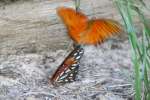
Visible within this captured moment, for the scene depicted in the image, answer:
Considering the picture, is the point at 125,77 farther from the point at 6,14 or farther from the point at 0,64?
the point at 6,14

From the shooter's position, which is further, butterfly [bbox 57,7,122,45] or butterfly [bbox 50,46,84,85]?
butterfly [bbox 57,7,122,45]

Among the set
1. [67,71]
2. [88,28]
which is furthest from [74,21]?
[67,71]

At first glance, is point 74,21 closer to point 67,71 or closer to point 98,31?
point 98,31

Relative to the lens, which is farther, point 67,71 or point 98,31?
point 98,31

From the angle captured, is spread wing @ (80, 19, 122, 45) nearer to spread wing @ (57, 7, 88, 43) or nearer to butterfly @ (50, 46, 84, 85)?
spread wing @ (57, 7, 88, 43)

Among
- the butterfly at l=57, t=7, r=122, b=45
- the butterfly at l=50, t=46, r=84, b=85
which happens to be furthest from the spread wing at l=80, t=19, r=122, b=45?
the butterfly at l=50, t=46, r=84, b=85

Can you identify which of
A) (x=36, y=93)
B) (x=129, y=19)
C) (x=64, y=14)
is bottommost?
(x=36, y=93)

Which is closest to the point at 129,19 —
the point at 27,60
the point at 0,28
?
the point at 27,60
